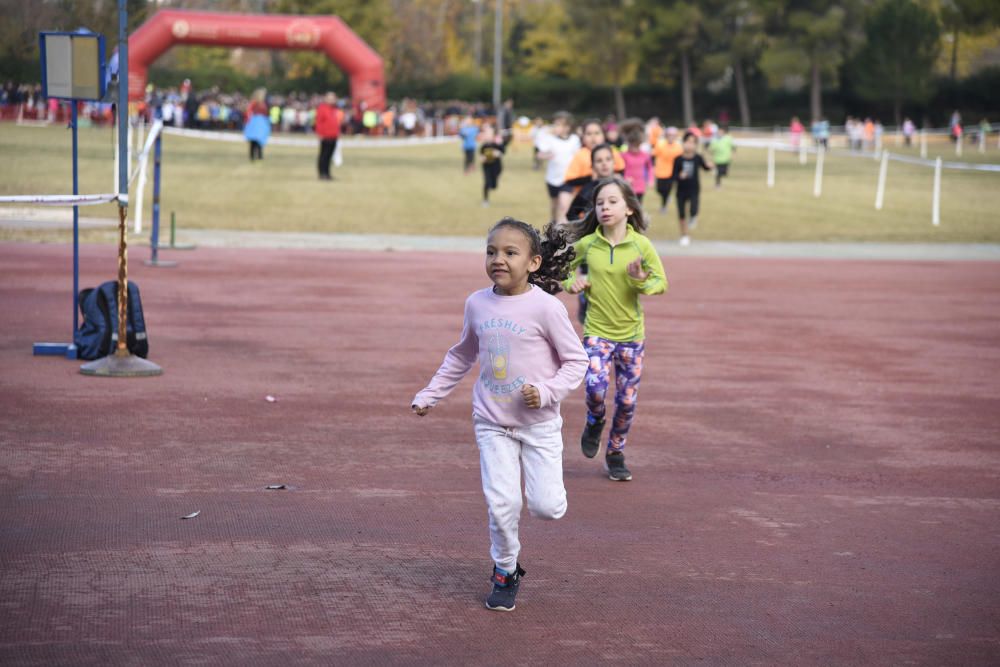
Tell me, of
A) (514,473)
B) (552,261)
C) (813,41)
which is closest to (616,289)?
(552,261)

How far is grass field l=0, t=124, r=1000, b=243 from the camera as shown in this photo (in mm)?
25125

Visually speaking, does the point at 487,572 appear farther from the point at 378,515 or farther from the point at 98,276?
the point at 98,276

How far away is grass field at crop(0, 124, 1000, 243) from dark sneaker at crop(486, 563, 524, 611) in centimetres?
1719

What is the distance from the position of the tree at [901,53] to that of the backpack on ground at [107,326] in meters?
81.9

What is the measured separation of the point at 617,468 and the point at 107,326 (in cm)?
473

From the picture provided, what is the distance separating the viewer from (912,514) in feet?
23.6

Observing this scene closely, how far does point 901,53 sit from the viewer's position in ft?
285

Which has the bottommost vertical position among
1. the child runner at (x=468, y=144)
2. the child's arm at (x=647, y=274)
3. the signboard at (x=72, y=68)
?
the child's arm at (x=647, y=274)

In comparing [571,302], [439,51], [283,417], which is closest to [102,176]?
[571,302]

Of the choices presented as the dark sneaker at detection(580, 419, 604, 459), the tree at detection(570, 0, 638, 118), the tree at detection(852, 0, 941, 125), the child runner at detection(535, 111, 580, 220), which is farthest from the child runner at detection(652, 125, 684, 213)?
the tree at detection(570, 0, 638, 118)

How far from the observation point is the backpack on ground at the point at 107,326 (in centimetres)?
1063

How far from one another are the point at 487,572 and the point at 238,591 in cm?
105

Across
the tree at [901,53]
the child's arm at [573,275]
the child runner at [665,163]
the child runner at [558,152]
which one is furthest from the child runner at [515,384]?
the tree at [901,53]

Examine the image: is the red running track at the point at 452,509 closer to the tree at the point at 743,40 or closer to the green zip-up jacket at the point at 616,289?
the green zip-up jacket at the point at 616,289
